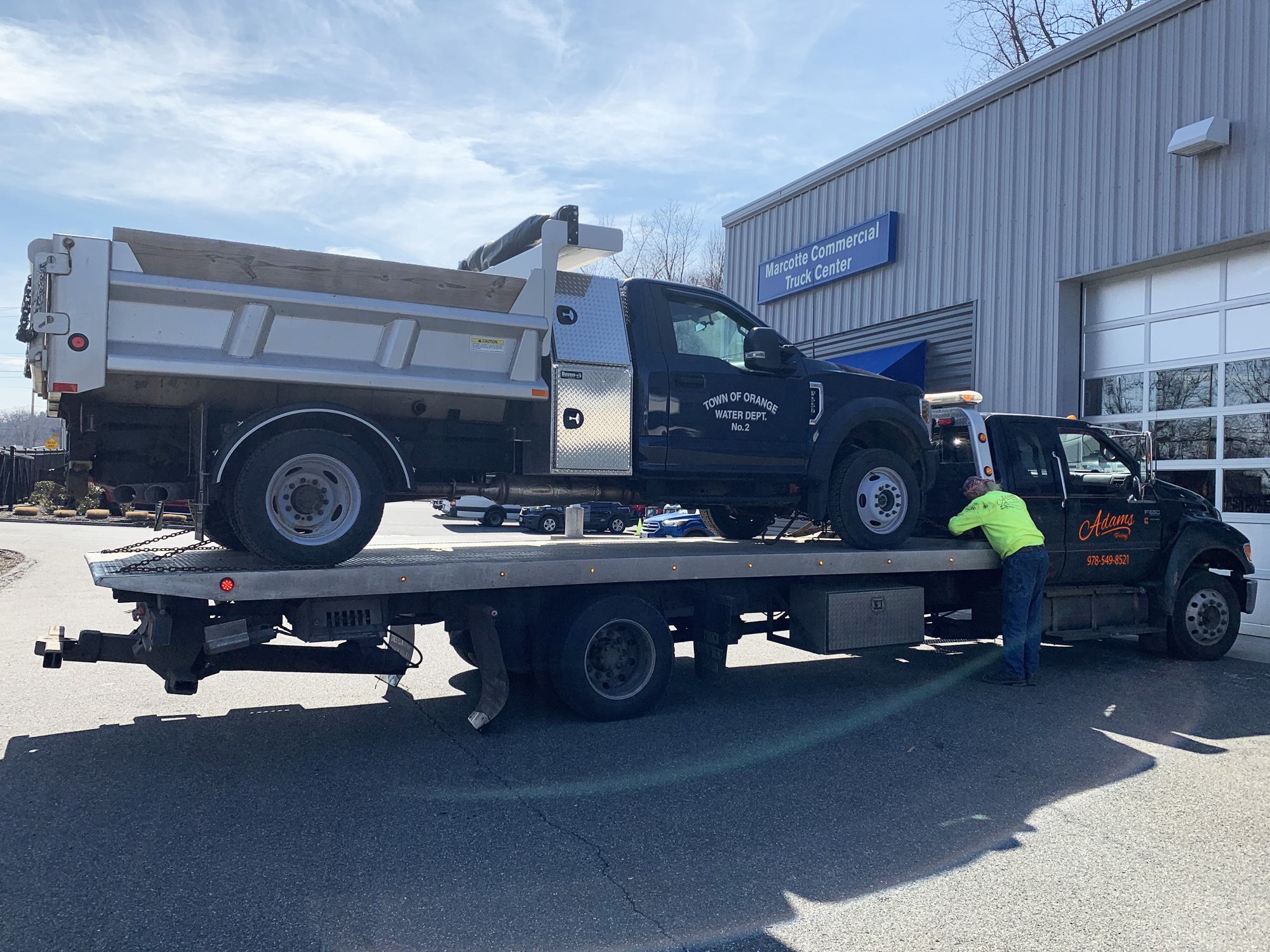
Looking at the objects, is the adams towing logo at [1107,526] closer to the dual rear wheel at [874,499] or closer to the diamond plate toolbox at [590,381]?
the dual rear wheel at [874,499]

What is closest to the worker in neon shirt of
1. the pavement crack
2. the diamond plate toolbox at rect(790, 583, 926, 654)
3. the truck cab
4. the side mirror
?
the truck cab

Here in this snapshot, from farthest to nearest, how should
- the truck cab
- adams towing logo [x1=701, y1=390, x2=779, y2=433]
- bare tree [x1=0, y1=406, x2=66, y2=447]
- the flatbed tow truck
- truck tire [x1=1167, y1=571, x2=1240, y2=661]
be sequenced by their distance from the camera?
bare tree [x1=0, y1=406, x2=66, y2=447] → truck tire [x1=1167, y1=571, x2=1240, y2=661] → adams towing logo [x1=701, y1=390, x2=779, y2=433] → the truck cab → the flatbed tow truck

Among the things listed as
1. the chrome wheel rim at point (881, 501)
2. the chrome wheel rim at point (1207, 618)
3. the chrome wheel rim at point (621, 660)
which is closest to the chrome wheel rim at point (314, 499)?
the chrome wheel rim at point (621, 660)

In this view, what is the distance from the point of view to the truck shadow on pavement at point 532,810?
12.0ft

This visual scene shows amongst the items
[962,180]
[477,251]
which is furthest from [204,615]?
[962,180]

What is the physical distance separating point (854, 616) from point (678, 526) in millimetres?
12873

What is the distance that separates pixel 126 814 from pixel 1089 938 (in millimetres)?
4096

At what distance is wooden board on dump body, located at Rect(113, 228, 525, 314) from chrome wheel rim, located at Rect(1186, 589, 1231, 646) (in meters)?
6.85

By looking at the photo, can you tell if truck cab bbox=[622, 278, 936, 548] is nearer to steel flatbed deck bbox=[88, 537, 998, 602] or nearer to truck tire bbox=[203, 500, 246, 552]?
steel flatbed deck bbox=[88, 537, 998, 602]

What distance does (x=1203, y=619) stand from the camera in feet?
30.3

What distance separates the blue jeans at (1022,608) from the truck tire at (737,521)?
206cm

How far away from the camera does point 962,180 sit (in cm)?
1495

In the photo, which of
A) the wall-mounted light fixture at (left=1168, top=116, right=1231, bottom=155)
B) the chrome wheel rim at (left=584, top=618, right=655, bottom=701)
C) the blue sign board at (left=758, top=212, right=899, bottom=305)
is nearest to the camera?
the chrome wheel rim at (left=584, top=618, right=655, bottom=701)

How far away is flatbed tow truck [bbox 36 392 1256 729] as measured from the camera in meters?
5.43
